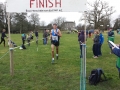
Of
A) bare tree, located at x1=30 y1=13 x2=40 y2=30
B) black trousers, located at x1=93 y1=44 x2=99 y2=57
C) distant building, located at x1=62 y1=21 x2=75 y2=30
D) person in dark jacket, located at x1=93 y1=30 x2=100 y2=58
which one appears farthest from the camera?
distant building, located at x1=62 y1=21 x2=75 y2=30

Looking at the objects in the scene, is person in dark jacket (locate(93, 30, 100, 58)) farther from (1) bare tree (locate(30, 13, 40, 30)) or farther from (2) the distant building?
(2) the distant building

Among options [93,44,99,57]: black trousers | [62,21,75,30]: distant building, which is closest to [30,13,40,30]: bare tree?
[62,21,75,30]: distant building

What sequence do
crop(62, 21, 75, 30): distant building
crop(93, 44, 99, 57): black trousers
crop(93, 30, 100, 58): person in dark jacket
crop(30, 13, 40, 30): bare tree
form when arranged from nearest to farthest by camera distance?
crop(93, 30, 100, 58): person in dark jacket → crop(93, 44, 99, 57): black trousers → crop(30, 13, 40, 30): bare tree → crop(62, 21, 75, 30): distant building

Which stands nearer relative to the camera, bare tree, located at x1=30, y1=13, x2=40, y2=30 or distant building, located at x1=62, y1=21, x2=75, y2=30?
bare tree, located at x1=30, y1=13, x2=40, y2=30

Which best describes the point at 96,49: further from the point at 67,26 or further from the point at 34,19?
the point at 67,26

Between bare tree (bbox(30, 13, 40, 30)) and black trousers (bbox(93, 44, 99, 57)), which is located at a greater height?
bare tree (bbox(30, 13, 40, 30))

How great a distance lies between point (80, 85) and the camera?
6023 millimetres

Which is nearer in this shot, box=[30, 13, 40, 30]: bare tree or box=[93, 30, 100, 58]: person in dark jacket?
box=[93, 30, 100, 58]: person in dark jacket

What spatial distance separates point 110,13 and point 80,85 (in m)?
63.6

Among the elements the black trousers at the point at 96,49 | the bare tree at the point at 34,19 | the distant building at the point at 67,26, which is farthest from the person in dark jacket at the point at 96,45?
the distant building at the point at 67,26

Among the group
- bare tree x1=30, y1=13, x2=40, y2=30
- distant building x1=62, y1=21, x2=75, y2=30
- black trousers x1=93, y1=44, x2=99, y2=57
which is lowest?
black trousers x1=93, y1=44, x2=99, y2=57

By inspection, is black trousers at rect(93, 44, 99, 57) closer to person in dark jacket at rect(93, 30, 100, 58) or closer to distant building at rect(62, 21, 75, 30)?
person in dark jacket at rect(93, 30, 100, 58)

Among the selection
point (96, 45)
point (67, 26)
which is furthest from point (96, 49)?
point (67, 26)

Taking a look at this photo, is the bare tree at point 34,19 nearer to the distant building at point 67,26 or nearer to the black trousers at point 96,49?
the distant building at point 67,26
